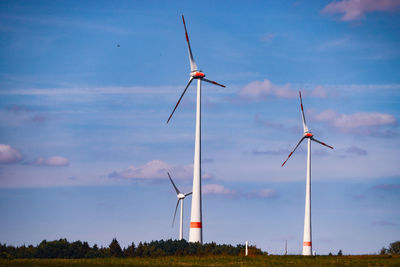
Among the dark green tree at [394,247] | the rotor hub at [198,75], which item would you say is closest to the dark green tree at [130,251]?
the rotor hub at [198,75]

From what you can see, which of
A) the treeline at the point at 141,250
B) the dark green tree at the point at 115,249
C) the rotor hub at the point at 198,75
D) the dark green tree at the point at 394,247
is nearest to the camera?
the treeline at the point at 141,250

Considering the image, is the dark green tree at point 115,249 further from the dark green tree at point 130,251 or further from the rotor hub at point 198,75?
the rotor hub at point 198,75

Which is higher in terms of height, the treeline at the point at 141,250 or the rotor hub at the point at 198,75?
the rotor hub at the point at 198,75

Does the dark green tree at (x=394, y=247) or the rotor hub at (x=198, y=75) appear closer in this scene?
the rotor hub at (x=198, y=75)

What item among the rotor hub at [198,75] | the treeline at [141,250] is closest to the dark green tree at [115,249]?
the treeline at [141,250]

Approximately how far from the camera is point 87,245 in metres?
119

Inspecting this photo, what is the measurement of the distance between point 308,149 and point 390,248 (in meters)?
77.5

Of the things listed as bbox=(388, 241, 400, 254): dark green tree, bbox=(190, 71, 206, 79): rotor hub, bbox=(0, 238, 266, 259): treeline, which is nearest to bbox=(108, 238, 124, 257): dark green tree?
bbox=(0, 238, 266, 259): treeline

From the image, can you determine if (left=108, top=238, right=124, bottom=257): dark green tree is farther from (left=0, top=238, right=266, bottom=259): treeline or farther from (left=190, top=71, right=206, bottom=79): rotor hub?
(left=190, top=71, right=206, bottom=79): rotor hub

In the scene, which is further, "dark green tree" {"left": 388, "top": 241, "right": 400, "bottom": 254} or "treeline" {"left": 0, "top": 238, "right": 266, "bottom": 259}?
"dark green tree" {"left": 388, "top": 241, "right": 400, "bottom": 254}

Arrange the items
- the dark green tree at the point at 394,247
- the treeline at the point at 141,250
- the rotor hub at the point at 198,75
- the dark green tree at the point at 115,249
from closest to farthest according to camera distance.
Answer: the treeline at the point at 141,250
the dark green tree at the point at 115,249
the rotor hub at the point at 198,75
the dark green tree at the point at 394,247

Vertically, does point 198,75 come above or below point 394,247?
above

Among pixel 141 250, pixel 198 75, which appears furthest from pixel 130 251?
pixel 198 75

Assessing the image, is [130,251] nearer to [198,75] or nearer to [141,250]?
[141,250]
